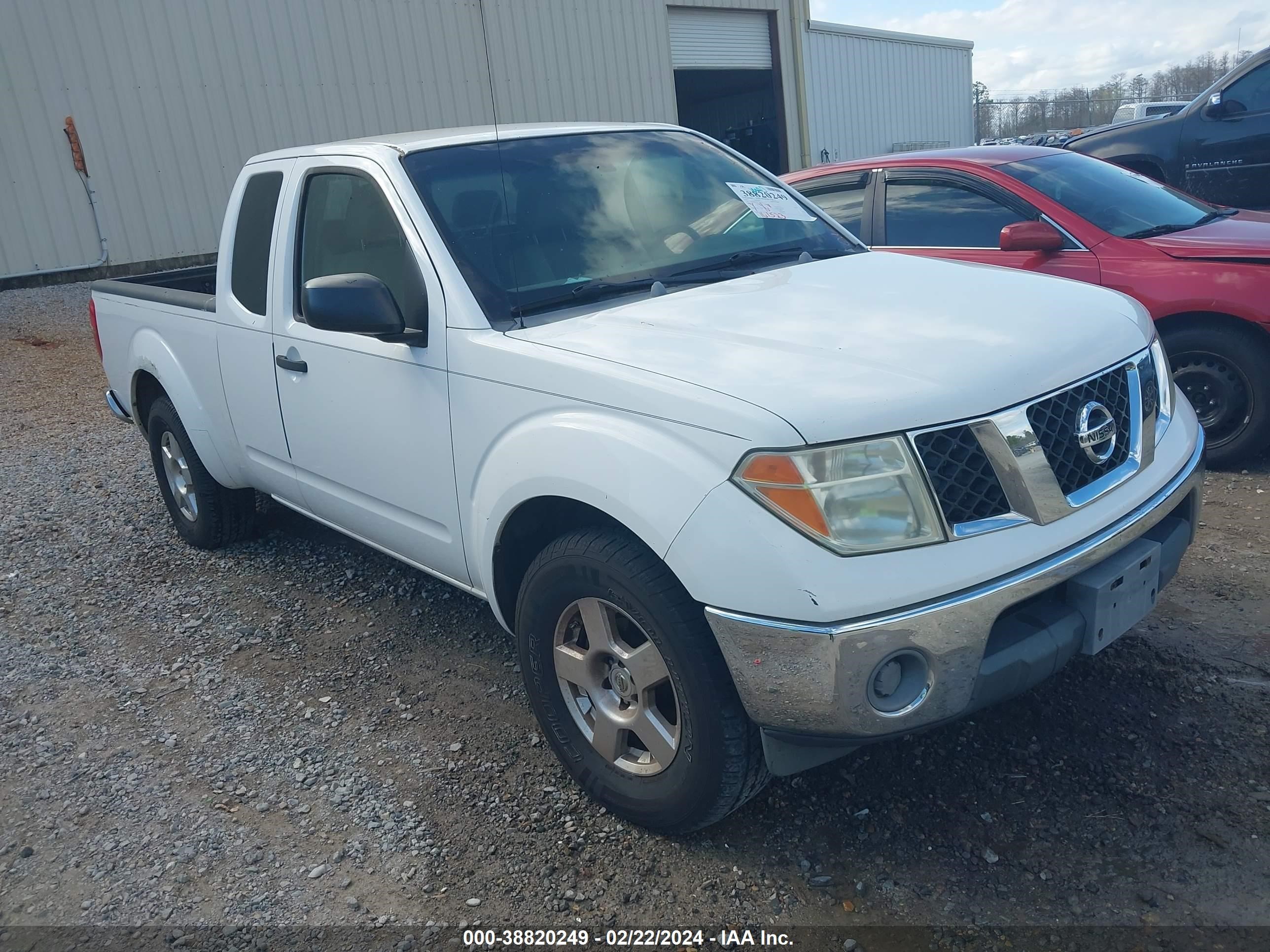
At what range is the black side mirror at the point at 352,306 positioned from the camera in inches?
114

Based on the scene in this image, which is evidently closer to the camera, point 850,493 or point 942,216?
point 850,493

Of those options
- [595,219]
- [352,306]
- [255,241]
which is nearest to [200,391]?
[255,241]

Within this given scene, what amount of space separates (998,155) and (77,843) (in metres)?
5.35

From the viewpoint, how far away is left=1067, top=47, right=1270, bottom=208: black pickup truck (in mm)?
8828

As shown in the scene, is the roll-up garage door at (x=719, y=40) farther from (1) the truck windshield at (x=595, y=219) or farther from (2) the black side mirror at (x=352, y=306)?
(2) the black side mirror at (x=352, y=306)

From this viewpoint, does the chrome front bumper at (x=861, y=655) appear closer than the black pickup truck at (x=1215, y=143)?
Yes

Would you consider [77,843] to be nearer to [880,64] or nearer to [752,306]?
[752,306]

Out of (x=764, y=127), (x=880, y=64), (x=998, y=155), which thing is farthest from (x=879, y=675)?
(x=880, y=64)

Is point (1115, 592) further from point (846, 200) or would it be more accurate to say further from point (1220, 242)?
point (846, 200)

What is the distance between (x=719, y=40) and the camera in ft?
60.6

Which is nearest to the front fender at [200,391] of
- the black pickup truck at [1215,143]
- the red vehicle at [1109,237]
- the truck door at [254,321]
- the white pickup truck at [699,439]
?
the truck door at [254,321]

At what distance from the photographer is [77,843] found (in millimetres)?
2861

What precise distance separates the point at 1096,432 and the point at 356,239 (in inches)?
97.7

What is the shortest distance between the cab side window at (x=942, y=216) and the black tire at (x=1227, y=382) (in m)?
1.05
